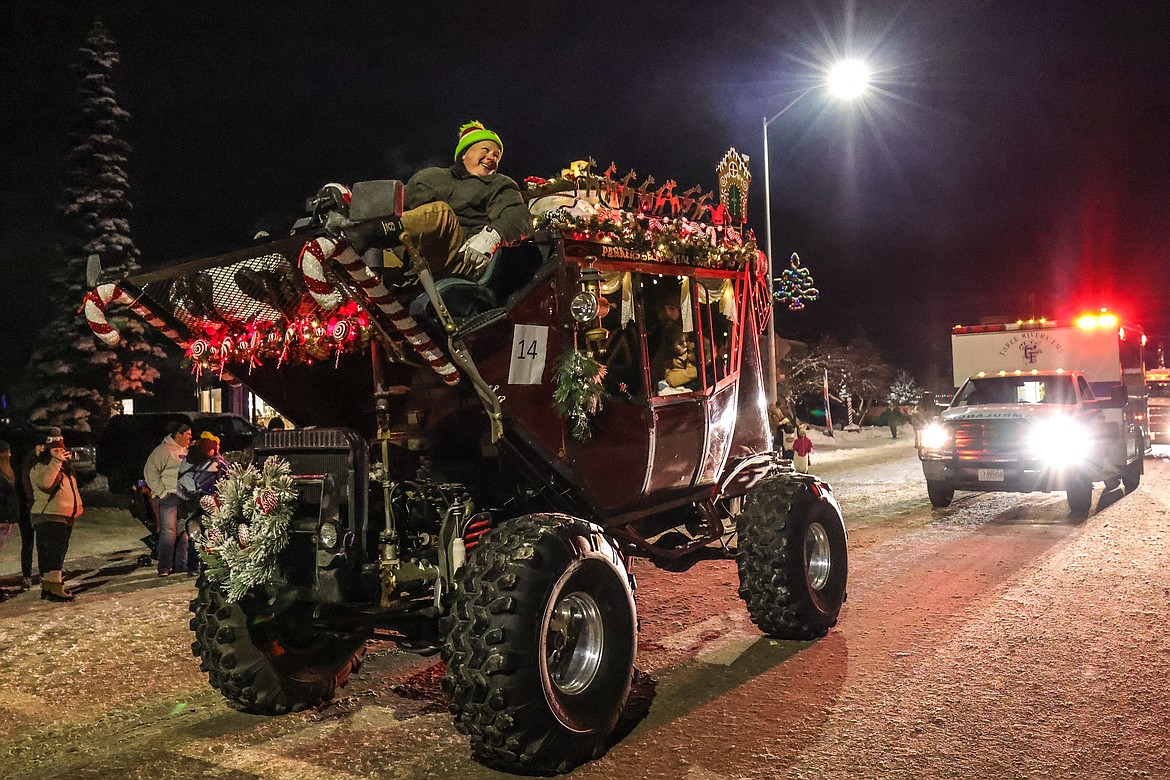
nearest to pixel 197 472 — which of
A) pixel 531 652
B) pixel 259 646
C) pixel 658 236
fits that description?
pixel 259 646

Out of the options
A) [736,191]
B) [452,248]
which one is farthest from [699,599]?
[736,191]

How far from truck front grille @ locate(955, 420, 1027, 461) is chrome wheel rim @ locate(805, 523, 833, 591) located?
7.34 meters

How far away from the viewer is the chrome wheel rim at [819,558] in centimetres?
726

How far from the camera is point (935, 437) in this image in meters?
14.0

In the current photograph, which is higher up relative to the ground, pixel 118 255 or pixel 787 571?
pixel 118 255

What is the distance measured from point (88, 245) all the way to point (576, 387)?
25.2 m

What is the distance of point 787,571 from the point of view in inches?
262

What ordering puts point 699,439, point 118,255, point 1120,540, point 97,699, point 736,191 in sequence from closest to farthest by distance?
point 97,699 → point 699,439 → point 1120,540 → point 736,191 → point 118,255

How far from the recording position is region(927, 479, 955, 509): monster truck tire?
14.1 m

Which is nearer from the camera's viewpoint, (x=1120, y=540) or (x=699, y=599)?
(x=699, y=599)

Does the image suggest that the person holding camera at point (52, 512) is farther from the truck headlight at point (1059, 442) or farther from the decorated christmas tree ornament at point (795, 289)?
the decorated christmas tree ornament at point (795, 289)

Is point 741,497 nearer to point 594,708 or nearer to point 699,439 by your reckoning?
point 699,439

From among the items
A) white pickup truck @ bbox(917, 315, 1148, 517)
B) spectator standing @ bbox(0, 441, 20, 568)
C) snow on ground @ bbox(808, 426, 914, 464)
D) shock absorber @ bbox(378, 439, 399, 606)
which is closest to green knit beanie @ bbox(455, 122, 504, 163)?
shock absorber @ bbox(378, 439, 399, 606)

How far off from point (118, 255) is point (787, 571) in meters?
24.6
